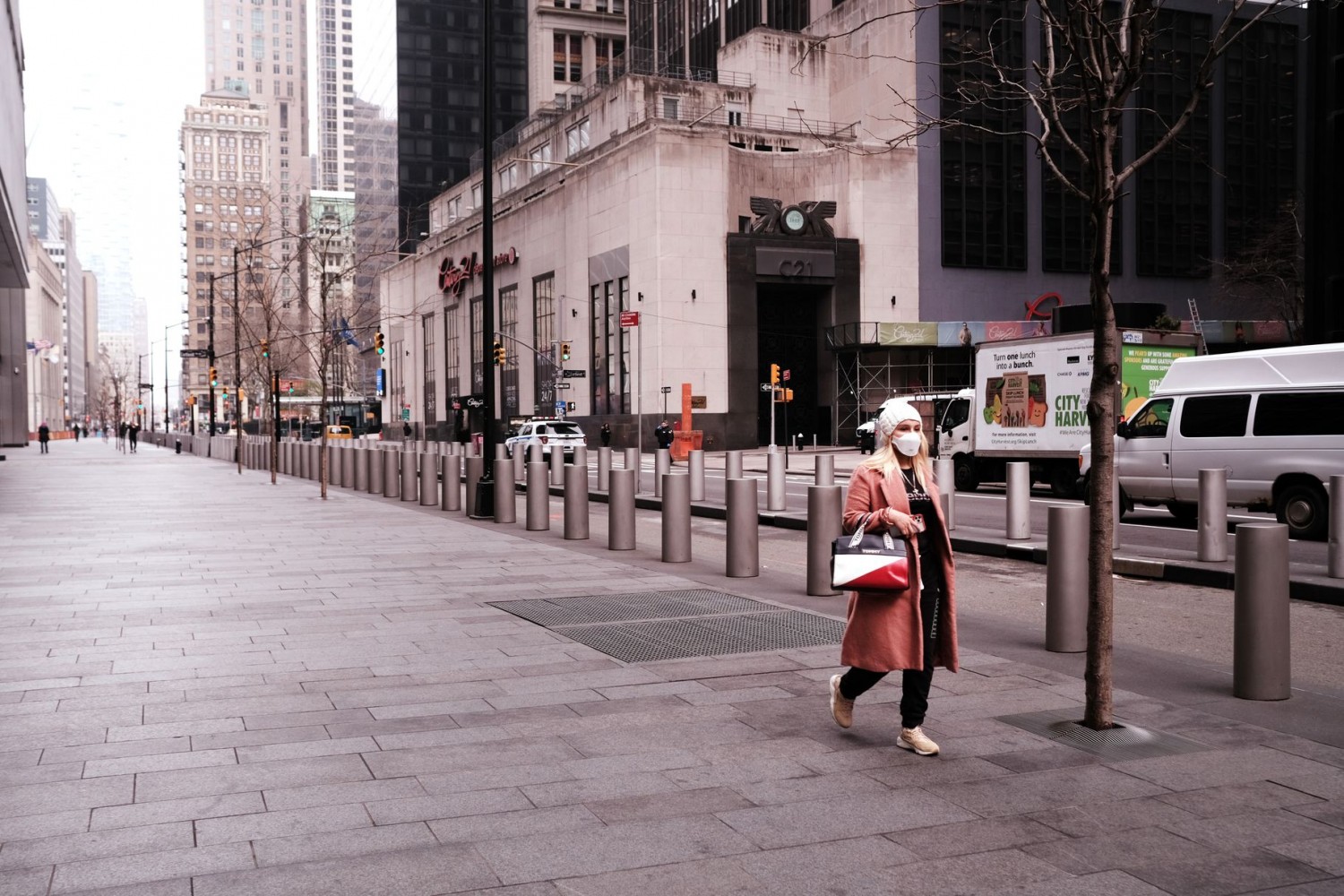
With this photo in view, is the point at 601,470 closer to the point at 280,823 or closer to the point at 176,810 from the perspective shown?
the point at 176,810

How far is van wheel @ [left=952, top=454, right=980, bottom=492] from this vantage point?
2558 centimetres

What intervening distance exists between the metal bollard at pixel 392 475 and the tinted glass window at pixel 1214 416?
15.2 meters

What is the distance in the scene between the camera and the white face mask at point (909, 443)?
18.1 feet

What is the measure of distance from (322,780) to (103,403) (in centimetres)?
13652

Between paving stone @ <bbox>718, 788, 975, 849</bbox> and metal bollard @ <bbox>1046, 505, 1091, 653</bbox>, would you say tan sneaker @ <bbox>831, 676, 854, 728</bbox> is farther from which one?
metal bollard @ <bbox>1046, 505, 1091, 653</bbox>

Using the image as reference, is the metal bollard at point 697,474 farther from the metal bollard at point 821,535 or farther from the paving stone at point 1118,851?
the paving stone at point 1118,851

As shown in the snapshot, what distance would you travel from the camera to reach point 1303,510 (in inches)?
597

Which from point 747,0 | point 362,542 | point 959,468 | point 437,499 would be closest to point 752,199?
point 747,0

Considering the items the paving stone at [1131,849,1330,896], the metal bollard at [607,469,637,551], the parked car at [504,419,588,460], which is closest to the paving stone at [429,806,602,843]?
the paving stone at [1131,849,1330,896]

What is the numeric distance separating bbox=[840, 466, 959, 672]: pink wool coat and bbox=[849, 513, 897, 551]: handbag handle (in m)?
0.03

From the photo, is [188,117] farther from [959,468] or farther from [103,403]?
[959,468]

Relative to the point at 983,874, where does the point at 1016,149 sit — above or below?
above

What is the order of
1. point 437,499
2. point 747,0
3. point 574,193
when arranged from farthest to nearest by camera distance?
point 747,0 → point 574,193 → point 437,499

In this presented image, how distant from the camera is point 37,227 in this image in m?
166
